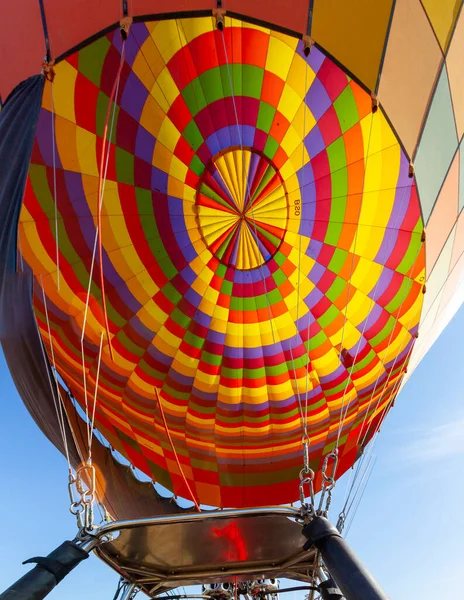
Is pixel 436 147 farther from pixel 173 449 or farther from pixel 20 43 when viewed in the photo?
pixel 173 449

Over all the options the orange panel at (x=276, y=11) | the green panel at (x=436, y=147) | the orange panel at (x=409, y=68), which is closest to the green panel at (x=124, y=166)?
the orange panel at (x=276, y=11)

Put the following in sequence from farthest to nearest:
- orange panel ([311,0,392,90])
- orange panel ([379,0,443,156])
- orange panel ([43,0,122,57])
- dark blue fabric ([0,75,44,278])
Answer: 1. orange panel ([379,0,443,156])
2. orange panel ([311,0,392,90])
3. orange panel ([43,0,122,57])
4. dark blue fabric ([0,75,44,278])

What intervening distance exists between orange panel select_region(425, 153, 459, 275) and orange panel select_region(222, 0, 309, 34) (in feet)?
5.01

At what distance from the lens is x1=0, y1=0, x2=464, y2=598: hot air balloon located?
9.02ft

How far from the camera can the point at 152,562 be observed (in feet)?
6.79

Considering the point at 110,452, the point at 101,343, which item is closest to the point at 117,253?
the point at 101,343

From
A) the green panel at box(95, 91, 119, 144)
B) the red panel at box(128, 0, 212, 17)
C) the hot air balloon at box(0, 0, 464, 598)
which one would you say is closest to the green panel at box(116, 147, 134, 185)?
the hot air balloon at box(0, 0, 464, 598)

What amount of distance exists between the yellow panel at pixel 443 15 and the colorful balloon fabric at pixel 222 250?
3.01 feet

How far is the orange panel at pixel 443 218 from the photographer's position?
3.49 metres

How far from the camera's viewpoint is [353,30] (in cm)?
261

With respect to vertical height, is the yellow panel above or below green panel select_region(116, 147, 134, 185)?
below

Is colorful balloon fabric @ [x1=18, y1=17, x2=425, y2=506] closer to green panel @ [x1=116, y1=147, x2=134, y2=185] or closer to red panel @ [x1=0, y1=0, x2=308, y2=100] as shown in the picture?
green panel @ [x1=116, y1=147, x2=134, y2=185]

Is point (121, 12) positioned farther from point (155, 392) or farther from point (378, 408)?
point (378, 408)

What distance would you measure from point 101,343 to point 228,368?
1.30m
